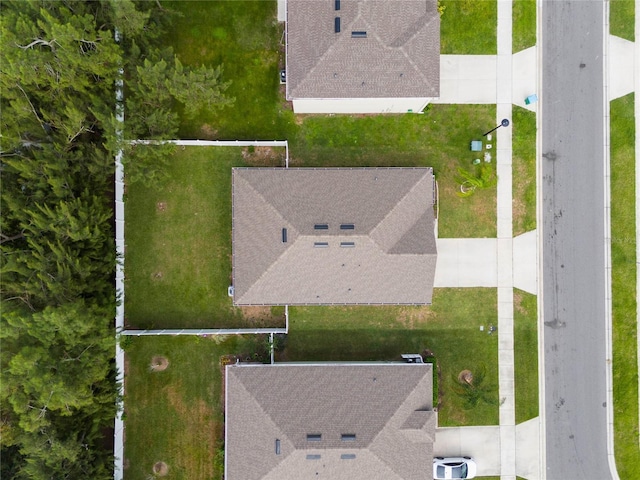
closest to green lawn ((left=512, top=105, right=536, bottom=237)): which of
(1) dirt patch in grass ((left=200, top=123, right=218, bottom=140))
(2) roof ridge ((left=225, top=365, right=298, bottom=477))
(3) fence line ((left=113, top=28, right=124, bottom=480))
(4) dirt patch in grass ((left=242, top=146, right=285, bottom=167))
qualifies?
(4) dirt patch in grass ((left=242, top=146, right=285, bottom=167))

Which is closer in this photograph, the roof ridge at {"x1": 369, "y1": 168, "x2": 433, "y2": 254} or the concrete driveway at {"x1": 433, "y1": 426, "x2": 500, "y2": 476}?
the roof ridge at {"x1": 369, "y1": 168, "x2": 433, "y2": 254}

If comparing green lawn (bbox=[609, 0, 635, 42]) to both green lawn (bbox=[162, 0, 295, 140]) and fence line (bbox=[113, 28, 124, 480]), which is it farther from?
fence line (bbox=[113, 28, 124, 480])

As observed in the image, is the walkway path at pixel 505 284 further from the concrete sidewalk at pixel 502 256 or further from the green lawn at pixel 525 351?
the green lawn at pixel 525 351

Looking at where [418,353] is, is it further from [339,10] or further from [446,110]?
[339,10]

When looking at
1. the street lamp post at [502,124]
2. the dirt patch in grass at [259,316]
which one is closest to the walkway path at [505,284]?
the street lamp post at [502,124]

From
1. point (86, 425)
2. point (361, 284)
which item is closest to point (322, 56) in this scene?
point (361, 284)

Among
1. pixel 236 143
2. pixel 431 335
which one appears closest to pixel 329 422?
pixel 431 335
